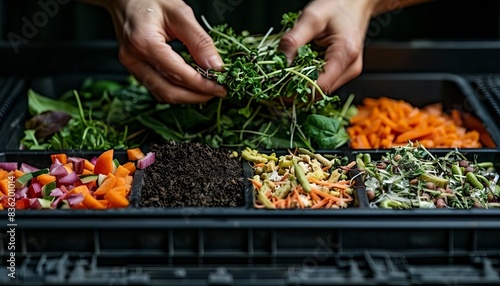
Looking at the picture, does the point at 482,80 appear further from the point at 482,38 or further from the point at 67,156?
the point at 67,156

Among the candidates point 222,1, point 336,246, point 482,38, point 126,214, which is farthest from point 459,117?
point 126,214

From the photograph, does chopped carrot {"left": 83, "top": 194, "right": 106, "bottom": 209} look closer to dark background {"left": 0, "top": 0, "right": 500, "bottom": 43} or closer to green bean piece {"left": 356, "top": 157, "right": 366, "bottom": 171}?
green bean piece {"left": 356, "top": 157, "right": 366, "bottom": 171}

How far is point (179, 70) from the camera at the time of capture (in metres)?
2.29

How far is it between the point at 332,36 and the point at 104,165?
Answer: 2.63 ft

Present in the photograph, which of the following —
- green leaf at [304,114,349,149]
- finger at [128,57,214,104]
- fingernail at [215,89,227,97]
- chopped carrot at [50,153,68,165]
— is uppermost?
finger at [128,57,214,104]

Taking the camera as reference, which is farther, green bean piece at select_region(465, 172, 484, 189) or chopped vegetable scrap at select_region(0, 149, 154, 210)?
green bean piece at select_region(465, 172, 484, 189)

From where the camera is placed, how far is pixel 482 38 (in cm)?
346

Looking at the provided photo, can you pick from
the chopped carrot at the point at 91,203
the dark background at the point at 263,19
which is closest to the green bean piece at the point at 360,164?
the chopped carrot at the point at 91,203

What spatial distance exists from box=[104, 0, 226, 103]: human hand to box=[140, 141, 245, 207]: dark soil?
0.19m
